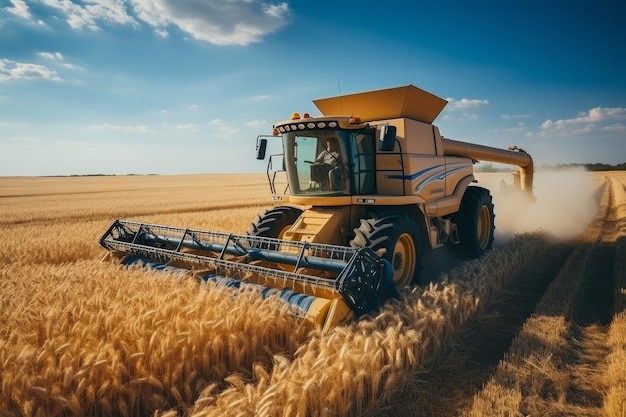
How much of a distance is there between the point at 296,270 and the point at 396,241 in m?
1.51

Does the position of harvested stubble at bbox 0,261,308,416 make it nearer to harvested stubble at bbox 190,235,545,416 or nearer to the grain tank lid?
harvested stubble at bbox 190,235,545,416

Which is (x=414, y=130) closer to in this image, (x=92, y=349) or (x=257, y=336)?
(x=257, y=336)

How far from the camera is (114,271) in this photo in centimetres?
516

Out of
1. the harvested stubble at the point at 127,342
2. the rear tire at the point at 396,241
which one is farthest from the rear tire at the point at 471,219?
the harvested stubble at the point at 127,342

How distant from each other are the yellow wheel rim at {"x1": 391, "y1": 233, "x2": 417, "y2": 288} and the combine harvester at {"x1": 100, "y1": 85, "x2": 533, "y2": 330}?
0.05 ft

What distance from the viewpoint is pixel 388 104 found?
6.43 meters

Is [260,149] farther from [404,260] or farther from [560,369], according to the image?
[560,369]

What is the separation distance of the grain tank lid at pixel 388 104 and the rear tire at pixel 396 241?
1833mm

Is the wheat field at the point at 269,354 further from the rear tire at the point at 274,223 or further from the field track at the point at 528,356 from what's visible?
the rear tire at the point at 274,223

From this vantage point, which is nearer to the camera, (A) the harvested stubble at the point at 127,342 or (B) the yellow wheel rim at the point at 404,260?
(A) the harvested stubble at the point at 127,342

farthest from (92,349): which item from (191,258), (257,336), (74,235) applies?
(74,235)

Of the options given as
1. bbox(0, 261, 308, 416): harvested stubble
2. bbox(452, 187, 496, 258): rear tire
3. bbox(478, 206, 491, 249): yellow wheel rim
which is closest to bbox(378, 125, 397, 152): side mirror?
bbox(0, 261, 308, 416): harvested stubble

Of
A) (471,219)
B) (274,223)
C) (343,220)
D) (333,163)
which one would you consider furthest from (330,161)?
(471,219)

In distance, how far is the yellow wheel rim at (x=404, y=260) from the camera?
546cm
